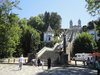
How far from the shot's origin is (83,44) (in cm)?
7825

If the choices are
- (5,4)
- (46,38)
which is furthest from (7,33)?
(46,38)

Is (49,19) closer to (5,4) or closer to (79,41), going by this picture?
(79,41)

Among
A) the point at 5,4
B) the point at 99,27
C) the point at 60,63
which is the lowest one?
the point at 60,63

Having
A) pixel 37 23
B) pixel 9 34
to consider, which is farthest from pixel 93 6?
pixel 37 23

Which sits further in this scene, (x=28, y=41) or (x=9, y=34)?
(x=28, y=41)

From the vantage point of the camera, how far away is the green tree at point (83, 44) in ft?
256

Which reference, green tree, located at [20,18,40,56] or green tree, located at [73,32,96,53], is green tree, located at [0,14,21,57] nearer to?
green tree, located at [20,18,40,56]

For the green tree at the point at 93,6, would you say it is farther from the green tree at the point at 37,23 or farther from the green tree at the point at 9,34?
the green tree at the point at 37,23

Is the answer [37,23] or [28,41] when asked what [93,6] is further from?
[37,23]

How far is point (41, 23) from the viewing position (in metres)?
117

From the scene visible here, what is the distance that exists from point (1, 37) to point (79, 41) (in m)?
27.0

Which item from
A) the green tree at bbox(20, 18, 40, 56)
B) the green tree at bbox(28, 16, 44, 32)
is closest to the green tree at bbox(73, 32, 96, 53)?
the green tree at bbox(20, 18, 40, 56)

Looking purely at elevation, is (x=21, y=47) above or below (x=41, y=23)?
below

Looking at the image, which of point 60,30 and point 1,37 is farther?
point 60,30
